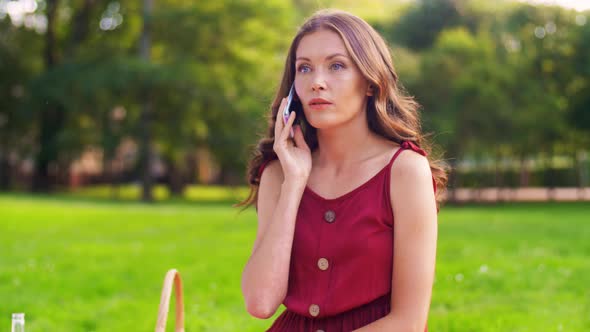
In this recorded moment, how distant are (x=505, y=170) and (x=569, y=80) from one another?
515 inches

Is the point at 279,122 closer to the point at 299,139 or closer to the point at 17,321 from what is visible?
the point at 299,139

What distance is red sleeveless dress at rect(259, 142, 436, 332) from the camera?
2.47 meters

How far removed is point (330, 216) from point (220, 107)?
2762 cm

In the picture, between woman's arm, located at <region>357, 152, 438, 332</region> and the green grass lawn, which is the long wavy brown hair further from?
the green grass lawn

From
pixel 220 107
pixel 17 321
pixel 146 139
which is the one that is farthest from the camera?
pixel 146 139

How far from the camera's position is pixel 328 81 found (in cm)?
260

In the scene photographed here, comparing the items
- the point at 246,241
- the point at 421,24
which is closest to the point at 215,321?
the point at 246,241

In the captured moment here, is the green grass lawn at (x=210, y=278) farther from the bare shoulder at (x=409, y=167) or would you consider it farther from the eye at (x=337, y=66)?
the eye at (x=337, y=66)

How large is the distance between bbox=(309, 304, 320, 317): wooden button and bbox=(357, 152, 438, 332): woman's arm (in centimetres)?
16

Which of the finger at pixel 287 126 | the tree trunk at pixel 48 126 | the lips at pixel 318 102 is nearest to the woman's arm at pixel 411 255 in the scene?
the lips at pixel 318 102

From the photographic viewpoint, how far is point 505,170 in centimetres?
4331

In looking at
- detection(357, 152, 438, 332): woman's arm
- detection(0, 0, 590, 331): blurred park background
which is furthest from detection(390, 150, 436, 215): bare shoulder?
detection(0, 0, 590, 331): blurred park background

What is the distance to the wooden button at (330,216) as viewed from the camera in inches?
99.6

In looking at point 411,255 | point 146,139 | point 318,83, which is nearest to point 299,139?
point 318,83
